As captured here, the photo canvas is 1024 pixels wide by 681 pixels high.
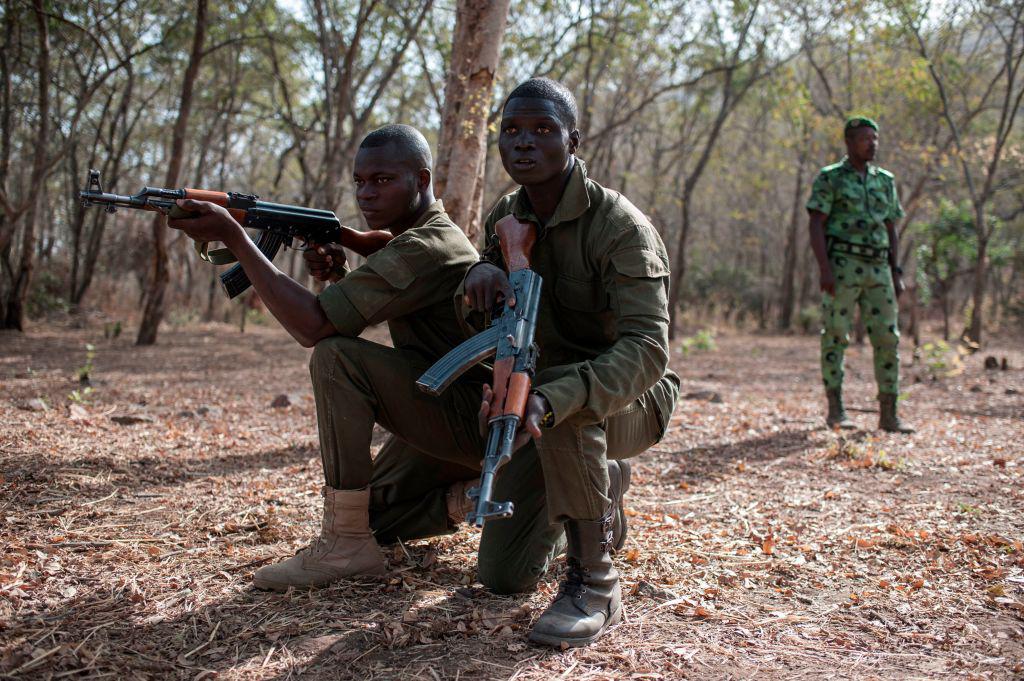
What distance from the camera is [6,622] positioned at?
2.23 m

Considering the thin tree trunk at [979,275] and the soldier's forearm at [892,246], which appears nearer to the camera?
the soldier's forearm at [892,246]

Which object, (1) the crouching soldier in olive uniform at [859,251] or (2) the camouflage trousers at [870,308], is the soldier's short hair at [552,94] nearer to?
(1) the crouching soldier in olive uniform at [859,251]

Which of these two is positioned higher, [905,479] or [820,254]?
[820,254]

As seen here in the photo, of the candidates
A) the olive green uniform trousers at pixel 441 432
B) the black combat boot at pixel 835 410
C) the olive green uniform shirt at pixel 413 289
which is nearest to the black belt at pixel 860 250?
the black combat boot at pixel 835 410

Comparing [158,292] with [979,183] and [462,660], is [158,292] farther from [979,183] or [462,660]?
[979,183]

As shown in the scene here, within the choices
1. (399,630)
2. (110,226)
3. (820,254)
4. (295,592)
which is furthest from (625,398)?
(110,226)

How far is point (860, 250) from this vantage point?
5.39 metres

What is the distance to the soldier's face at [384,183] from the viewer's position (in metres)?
2.80

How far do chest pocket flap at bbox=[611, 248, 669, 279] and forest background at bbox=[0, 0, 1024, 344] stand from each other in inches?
93.2

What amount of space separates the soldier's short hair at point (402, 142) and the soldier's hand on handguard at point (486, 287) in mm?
600

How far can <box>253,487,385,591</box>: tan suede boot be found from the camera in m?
2.58

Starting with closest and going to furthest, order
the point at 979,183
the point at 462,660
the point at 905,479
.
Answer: the point at 462,660
the point at 905,479
the point at 979,183

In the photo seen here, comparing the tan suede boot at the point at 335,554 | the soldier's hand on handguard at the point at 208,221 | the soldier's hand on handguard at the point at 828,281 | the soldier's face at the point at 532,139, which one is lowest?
the tan suede boot at the point at 335,554

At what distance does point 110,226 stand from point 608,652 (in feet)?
68.9
